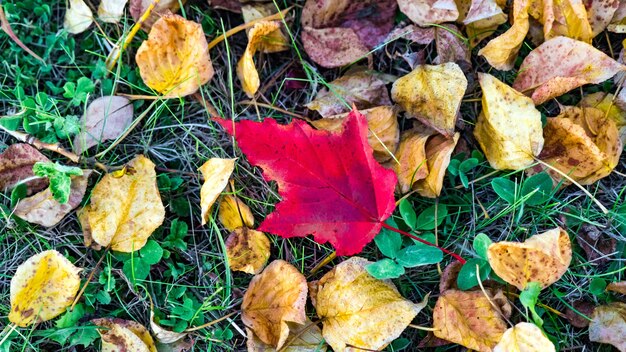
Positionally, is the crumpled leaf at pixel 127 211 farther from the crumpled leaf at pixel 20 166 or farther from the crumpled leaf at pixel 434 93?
the crumpled leaf at pixel 434 93

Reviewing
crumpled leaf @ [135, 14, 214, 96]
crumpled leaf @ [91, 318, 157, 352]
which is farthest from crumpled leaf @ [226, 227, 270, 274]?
crumpled leaf @ [135, 14, 214, 96]

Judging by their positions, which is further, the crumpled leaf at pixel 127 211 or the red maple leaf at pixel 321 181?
the crumpled leaf at pixel 127 211

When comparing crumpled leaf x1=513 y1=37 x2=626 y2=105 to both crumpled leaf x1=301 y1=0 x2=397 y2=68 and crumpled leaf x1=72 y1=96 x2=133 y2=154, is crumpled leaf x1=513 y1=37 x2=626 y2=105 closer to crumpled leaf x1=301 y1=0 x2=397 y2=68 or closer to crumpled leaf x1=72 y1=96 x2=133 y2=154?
crumpled leaf x1=301 y1=0 x2=397 y2=68

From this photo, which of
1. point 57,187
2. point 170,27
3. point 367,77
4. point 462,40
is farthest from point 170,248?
point 462,40

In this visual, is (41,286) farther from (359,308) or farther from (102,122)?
(359,308)

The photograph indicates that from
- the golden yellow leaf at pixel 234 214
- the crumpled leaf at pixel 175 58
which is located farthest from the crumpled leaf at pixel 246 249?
the crumpled leaf at pixel 175 58

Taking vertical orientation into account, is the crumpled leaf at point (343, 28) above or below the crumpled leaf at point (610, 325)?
above

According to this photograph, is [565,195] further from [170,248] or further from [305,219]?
[170,248]
